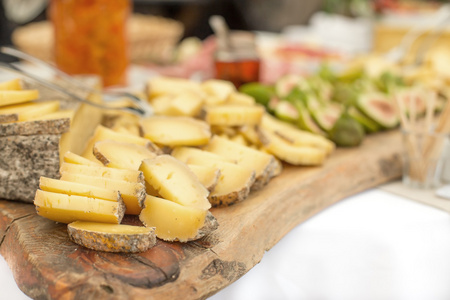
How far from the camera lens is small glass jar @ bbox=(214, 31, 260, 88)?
1678 millimetres

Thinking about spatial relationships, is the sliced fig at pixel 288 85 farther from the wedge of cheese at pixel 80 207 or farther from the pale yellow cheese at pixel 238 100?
the wedge of cheese at pixel 80 207

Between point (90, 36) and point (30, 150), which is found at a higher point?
point (90, 36)

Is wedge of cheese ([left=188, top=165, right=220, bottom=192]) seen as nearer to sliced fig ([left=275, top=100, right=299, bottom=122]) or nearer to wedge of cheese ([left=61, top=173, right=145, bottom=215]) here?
wedge of cheese ([left=61, top=173, right=145, bottom=215])

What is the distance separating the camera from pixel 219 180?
908 mm

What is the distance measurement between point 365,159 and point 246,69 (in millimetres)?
672

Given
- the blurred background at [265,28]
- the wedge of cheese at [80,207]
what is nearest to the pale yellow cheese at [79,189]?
the wedge of cheese at [80,207]

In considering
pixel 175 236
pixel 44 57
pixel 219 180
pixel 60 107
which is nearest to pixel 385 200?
pixel 219 180

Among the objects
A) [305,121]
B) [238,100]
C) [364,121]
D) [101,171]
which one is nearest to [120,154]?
[101,171]

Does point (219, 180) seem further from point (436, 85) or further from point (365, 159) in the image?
point (436, 85)

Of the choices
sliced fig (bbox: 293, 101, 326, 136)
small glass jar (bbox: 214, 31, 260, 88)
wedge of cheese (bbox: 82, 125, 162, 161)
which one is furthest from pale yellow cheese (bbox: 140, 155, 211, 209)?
small glass jar (bbox: 214, 31, 260, 88)

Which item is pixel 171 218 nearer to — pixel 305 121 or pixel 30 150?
pixel 30 150

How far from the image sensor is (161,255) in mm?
711

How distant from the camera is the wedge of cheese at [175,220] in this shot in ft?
2.40

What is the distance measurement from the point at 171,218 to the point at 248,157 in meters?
0.30
